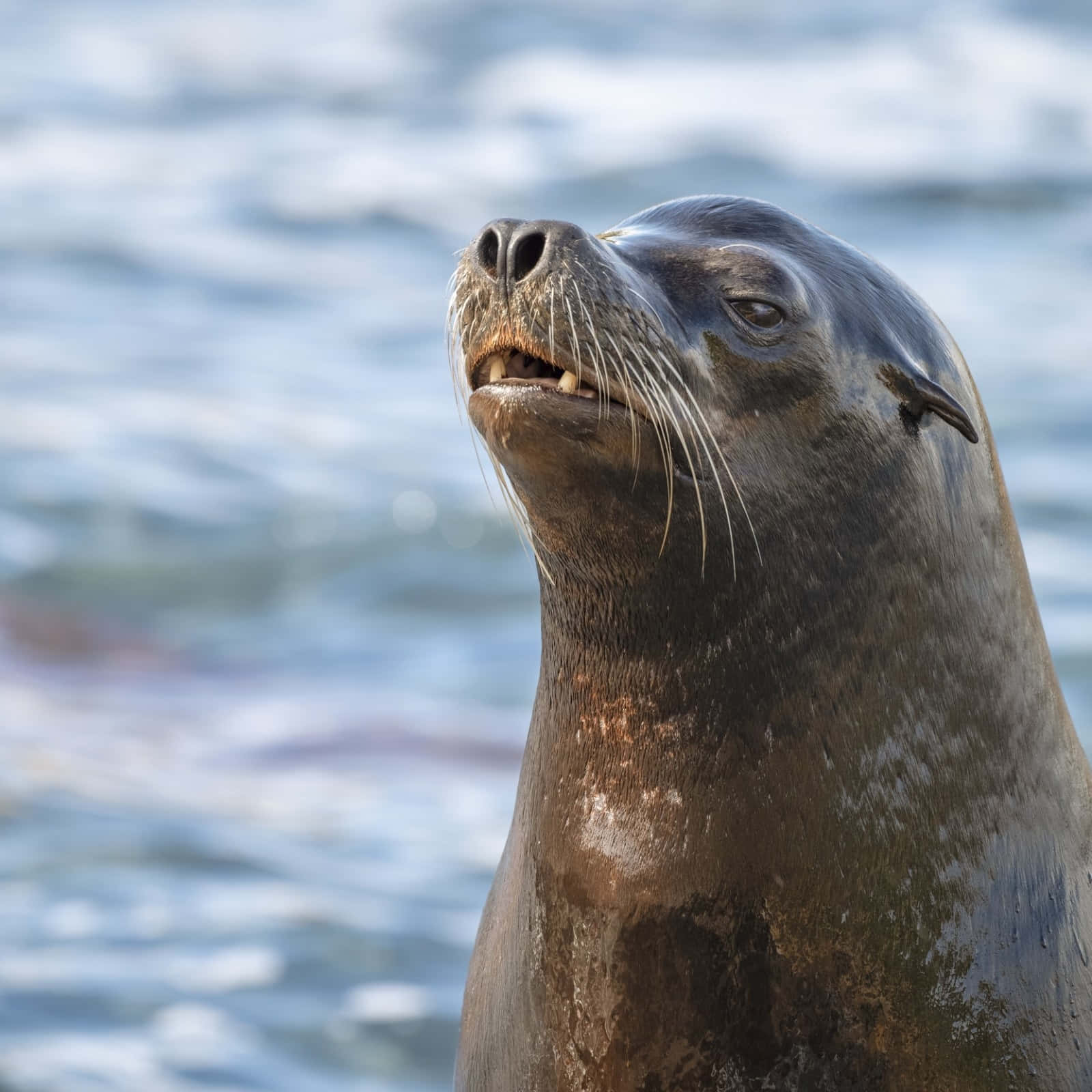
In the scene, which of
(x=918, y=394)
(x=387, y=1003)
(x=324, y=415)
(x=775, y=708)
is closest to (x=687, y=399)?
(x=918, y=394)

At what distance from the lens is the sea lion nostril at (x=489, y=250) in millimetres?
3303

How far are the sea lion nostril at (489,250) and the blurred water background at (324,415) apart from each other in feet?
9.56

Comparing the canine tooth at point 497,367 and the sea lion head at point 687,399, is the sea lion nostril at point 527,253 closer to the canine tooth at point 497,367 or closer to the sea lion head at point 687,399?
the sea lion head at point 687,399

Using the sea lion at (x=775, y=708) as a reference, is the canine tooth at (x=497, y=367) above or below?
above

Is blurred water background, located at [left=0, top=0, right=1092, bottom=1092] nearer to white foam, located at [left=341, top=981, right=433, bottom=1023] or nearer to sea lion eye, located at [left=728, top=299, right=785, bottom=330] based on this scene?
white foam, located at [left=341, top=981, right=433, bottom=1023]

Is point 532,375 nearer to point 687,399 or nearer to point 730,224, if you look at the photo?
point 687,399

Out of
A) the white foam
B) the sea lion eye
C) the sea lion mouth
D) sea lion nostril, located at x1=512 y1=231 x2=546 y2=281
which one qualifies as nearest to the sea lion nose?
sea lion nostril, located at x1=512 y1=231 x2=546 y2=281

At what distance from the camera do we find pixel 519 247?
329 cm

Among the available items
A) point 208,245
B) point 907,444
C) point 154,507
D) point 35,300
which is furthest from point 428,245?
point 907,444

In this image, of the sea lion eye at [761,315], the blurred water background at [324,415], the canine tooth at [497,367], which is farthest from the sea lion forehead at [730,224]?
the blurred water background at [324,415]

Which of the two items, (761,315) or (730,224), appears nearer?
(761,315)

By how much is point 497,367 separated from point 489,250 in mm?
186

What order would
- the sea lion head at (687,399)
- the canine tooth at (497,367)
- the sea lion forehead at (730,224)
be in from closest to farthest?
the sea lion head at (687,399) < the canine tooth at (497,367) < the sea lion forehead at (730,224)

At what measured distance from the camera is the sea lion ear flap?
11.2 feet
